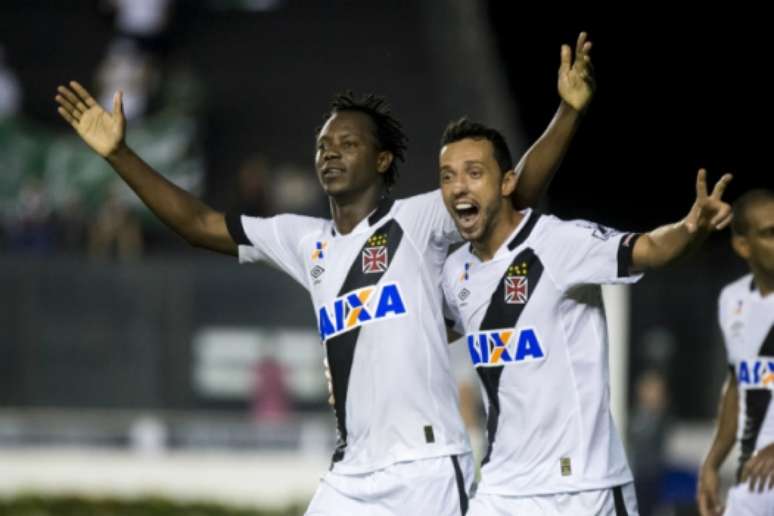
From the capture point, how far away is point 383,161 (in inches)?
291

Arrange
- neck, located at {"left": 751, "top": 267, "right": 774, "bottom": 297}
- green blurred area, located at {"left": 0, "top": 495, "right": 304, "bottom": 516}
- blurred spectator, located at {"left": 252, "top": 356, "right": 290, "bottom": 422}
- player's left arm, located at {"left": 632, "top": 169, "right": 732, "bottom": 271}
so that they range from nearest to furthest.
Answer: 1. player's left arm, located at {"left": 632, "top": 169, "right": 732, "bottom": 271}
2. neck, located at {"left": 751, "top": 267, "right": 774, "bottom": 297}
3. green blurred area, located at {"left": 0, "top": 495, "right": 304, "bottom": 516}
4. blurred spectator, located at {"left": 252, "top": 356, "right": 290, "bottom": 422}

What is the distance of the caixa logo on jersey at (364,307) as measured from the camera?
23.5 ft

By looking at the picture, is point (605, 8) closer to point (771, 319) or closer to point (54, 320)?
point (54, 320)

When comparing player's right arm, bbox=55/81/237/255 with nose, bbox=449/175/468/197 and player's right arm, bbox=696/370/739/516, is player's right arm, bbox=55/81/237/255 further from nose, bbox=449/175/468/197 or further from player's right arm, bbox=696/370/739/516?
player's right arm, bbox=696/370/739/516

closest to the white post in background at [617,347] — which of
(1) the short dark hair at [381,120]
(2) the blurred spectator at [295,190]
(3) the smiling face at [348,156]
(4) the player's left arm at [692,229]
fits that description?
(2) the blurred spectator at [295,190]

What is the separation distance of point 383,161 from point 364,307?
644 millimetres

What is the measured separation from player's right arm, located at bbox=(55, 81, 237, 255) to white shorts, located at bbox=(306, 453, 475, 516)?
1.22 meters

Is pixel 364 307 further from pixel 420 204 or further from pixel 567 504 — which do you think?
pixel 567 504

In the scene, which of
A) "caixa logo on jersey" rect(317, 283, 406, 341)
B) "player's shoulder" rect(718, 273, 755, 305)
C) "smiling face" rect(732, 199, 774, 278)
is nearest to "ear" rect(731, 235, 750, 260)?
Answer: "smiling face" rect(732, 199, 774, 278)

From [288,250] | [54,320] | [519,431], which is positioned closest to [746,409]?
[519,431]

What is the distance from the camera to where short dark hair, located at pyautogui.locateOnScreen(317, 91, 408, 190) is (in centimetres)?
741

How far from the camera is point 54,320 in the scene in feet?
60.4

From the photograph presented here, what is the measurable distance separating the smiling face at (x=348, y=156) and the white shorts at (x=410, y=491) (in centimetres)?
117

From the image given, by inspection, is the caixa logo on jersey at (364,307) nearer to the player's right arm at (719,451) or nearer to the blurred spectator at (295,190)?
the player's right arm at (719,451)
